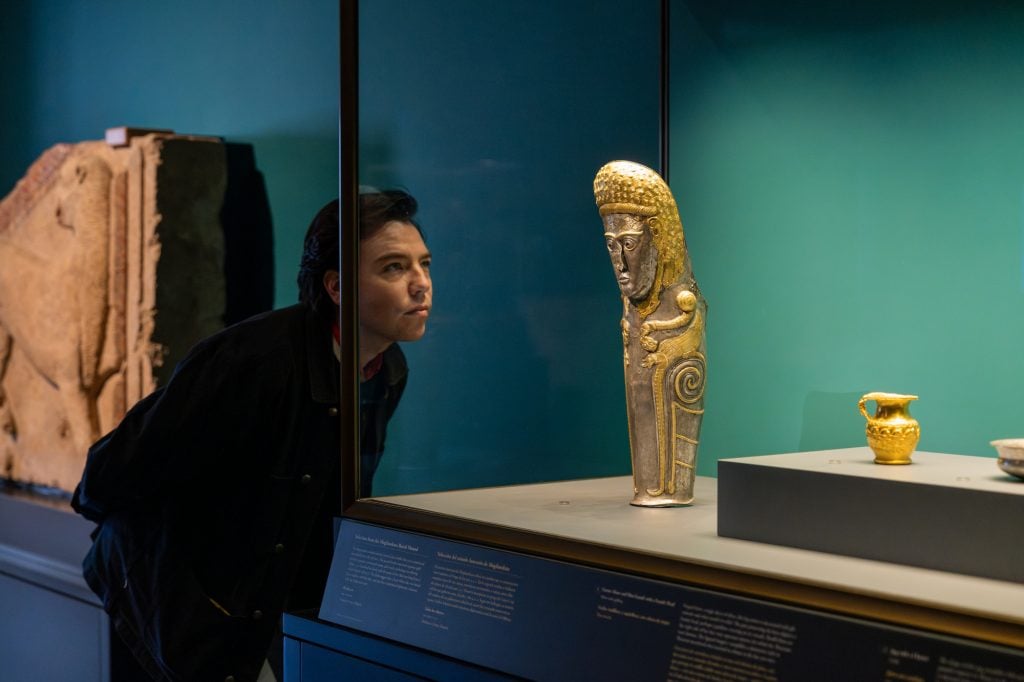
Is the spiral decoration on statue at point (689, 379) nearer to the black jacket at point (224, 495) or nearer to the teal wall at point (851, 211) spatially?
the teal wall at point (851, 211)

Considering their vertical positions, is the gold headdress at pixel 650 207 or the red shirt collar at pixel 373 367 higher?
the gold headdress at pixel 650 207

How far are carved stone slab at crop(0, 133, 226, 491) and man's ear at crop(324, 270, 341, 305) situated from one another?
1399 millimetres

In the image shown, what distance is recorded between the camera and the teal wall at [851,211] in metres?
2.45

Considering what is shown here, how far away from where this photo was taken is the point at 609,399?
9.66ft

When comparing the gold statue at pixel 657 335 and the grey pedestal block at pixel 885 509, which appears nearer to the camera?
the grey pedestal block at pixel 885 509

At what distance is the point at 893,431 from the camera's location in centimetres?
213

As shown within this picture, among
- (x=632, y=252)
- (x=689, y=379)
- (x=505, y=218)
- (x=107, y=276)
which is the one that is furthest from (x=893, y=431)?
(x=107, y=276)

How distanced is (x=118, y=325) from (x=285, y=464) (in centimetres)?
173

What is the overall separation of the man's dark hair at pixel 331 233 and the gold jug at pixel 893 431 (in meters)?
1.05

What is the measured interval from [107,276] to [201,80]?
810mm

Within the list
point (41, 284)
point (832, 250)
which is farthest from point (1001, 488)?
point (41, 284)

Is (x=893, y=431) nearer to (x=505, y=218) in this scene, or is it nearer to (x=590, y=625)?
(x=590, y=625)

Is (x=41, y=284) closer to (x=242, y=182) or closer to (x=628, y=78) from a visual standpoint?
(x=242, y=182)

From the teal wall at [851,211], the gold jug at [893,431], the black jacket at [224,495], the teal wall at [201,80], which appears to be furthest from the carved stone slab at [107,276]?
the gold jug at [893,431]
